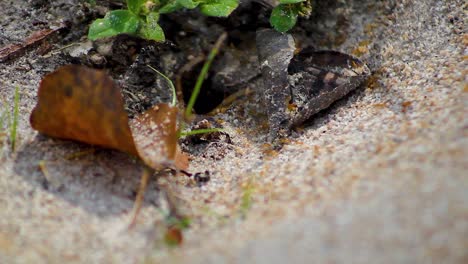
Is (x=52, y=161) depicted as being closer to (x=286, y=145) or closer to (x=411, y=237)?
(x=286, y=145)

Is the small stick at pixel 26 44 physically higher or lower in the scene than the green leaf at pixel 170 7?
lower

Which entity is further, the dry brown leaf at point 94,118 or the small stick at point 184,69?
the small stick at point 184,69

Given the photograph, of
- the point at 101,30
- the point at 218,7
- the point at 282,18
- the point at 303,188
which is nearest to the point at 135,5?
the point at 101,30

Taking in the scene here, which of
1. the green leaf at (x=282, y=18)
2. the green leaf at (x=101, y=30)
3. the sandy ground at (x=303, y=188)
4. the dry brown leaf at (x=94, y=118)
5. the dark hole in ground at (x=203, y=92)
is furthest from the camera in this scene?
the dark hole in ground at (x=203, y=92)

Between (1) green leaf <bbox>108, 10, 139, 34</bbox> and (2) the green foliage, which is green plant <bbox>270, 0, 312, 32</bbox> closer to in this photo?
(2) the green foliage

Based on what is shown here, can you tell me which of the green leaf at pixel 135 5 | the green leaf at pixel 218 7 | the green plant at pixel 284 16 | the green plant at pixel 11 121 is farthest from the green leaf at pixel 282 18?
the green plant at pixel 11 121

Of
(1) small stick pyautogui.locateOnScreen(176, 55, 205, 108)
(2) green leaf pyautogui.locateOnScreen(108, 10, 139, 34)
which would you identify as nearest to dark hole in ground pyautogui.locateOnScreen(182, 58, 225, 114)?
(1) small stick pyautogui.locateOnScreen(176, 55, 205, 108)

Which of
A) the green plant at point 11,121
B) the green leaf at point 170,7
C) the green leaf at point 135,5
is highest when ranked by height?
the green leaf at point 170,7

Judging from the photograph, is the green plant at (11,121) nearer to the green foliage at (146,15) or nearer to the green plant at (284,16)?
the green foliage at (146,15)
